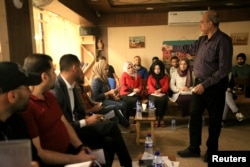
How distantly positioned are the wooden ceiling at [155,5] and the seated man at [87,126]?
2.86 metres

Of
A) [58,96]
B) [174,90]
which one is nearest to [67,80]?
[58,96]

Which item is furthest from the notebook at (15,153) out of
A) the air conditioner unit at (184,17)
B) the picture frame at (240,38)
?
the picture frame at (240,38)

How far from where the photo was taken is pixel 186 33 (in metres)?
5.96

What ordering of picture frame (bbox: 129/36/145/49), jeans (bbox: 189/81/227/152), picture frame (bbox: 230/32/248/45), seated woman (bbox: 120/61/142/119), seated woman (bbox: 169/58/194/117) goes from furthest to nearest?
picture frame (bbox: 129/36/145/49) < picture frame (bbox: 230/32/248/45) < seated woman (bbox: 120/61/142/119) < seated woman (bbox: 169/58/194/117) < jeans (bbox: 189/81/227/152)

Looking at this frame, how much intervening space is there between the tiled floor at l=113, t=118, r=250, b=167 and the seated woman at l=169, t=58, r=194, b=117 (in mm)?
475

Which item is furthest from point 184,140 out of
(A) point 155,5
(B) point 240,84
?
(A) point 155,5

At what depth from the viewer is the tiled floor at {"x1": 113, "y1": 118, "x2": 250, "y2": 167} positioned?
2869 mm

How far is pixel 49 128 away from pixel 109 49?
15.6 feet

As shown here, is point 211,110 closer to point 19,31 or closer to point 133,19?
point 19,31

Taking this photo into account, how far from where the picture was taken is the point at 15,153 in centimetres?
96

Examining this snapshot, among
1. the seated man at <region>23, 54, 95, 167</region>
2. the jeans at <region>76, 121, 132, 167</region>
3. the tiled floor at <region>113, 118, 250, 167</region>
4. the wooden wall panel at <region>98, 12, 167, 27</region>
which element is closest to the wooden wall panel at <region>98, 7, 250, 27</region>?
the wooden wall panel at <region>98, 12, 167, 27</region>

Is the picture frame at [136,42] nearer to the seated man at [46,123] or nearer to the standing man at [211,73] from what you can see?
the standing man at [211,73]

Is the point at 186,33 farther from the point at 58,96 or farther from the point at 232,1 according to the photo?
the point at 58,96

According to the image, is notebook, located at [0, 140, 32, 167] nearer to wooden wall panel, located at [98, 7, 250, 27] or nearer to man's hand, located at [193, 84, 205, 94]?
man's hand, located at [193, 84, 205, 94]
